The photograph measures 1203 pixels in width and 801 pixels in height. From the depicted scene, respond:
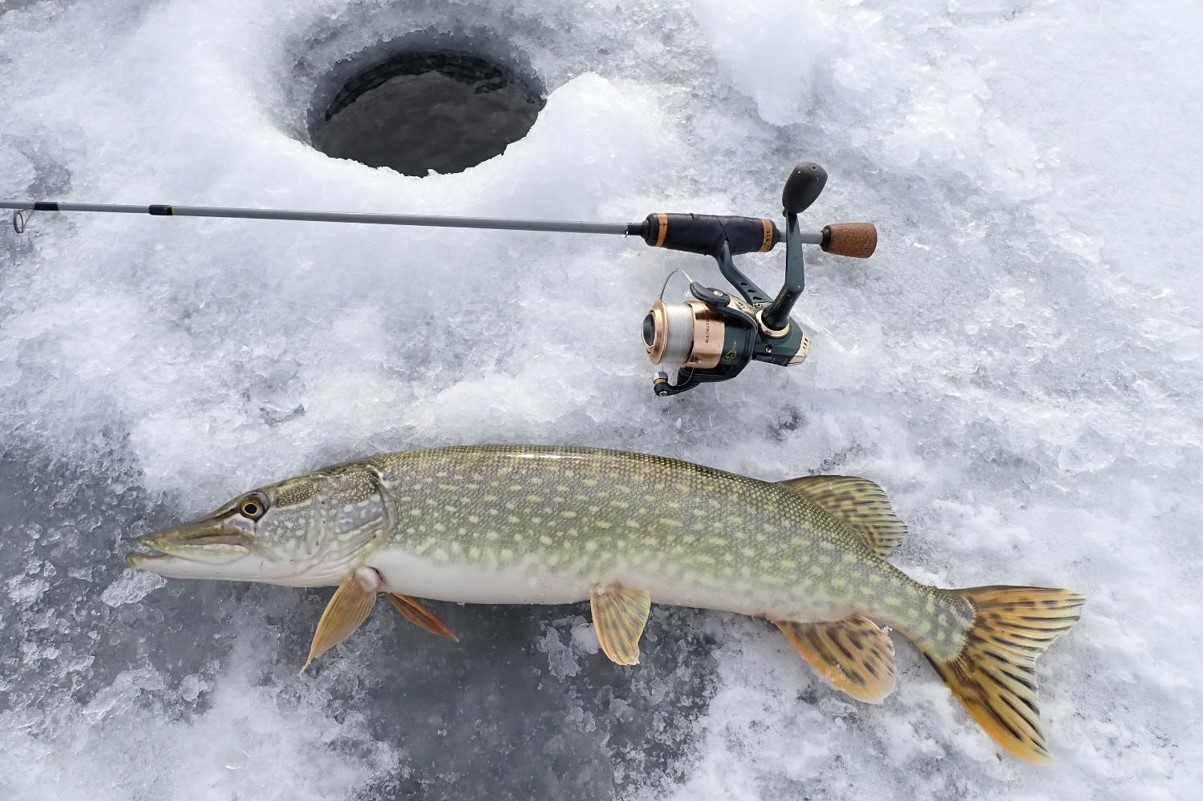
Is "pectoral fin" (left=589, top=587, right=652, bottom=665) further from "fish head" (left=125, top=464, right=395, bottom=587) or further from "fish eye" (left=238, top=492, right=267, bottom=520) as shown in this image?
"fish eye" (left=238, top=492, right=267, bottom=520)

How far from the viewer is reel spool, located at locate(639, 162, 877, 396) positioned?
1906 millimetres

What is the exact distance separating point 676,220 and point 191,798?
187cm

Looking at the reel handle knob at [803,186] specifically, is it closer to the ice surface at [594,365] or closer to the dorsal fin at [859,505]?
the ice surface at [594,365]

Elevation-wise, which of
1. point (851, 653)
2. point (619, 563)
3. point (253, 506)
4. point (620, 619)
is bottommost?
point (851, 653)

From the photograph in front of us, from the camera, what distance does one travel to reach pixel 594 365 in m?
2.20

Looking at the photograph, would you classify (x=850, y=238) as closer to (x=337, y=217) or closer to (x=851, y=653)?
(x=851, y=653)

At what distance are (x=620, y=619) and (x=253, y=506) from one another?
0.93 m

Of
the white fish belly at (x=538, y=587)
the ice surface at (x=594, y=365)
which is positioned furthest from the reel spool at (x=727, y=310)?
the white fish belly at (x=538, y=587)

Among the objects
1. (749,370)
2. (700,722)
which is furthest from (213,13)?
(700,722)

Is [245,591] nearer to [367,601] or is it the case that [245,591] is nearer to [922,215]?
[367,601]

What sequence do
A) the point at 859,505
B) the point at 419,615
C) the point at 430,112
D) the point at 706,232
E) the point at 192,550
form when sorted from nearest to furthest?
the point at 192,550, the point at 419,615, the point at 859,505, the point at 706,232, the point at 430,112

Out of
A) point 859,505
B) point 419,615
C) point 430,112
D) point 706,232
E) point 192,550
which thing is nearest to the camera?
point 192,550

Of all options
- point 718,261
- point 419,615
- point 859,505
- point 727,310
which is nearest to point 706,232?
point 718,261

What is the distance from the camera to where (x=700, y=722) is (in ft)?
6.13
